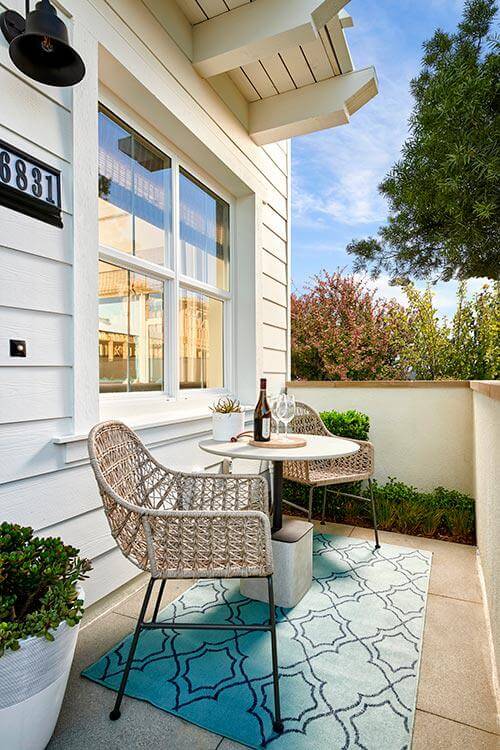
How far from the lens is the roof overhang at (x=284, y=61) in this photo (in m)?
2.30

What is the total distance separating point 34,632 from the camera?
1063mm

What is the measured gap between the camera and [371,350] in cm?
546

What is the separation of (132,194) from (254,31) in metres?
1.13

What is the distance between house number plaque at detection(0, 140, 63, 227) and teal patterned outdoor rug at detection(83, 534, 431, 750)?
5.60ft

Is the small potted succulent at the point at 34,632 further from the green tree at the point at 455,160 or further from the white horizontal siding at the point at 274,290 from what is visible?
the white horizontal siding at the point at 274,290

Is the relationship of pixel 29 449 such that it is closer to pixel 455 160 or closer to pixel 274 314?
pixel 455 160

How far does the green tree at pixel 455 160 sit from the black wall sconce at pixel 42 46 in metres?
1.67

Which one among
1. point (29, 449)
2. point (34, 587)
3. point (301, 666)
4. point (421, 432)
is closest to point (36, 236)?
point (29, 449)

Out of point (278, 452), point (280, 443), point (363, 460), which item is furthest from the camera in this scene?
point (363, 460)

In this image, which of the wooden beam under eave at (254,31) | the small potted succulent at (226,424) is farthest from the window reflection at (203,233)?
the small potted succulent at (226,424)

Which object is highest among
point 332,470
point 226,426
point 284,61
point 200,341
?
point 284,61

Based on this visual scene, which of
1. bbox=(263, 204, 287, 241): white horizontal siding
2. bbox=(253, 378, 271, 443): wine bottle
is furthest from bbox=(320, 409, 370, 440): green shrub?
bbox=(263, 204, 287, 241): white horizontal siding

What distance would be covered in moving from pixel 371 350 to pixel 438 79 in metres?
3.55

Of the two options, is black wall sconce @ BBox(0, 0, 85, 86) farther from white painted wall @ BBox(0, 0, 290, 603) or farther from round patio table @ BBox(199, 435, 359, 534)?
round patio table @ BBox(199, 435, 359, 534)
